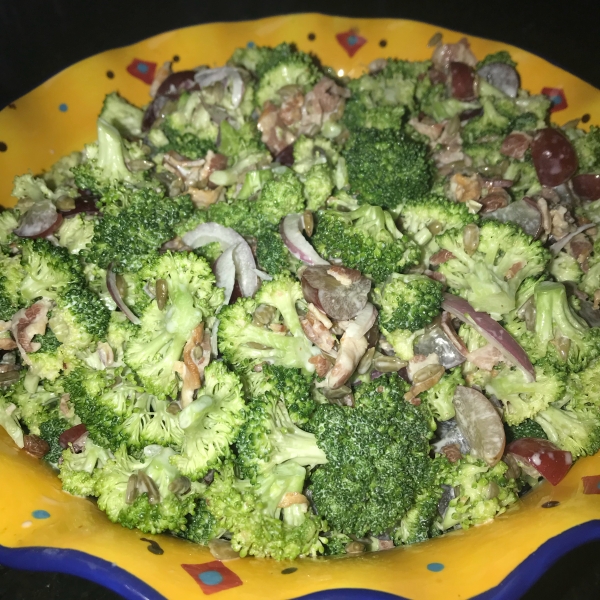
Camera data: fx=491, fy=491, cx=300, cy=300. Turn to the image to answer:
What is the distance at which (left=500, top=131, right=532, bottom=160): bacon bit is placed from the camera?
2594 mm

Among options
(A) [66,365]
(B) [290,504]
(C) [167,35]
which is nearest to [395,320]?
(B) [290,504]

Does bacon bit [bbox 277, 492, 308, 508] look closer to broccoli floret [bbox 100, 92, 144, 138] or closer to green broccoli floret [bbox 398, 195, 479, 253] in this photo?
green broccoli floret [bbox 398, 195, 479, 253]

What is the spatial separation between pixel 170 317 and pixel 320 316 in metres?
0.60

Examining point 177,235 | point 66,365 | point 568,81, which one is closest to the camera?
point 66,365

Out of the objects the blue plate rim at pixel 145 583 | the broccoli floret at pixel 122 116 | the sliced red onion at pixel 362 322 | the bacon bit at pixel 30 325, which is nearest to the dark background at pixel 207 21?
the broccoli floret at pixel 122 116

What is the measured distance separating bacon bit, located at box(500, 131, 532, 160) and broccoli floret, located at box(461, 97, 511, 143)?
0.52ft

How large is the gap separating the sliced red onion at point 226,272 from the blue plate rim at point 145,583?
3.42ft

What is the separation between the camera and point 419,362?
203 centimetres

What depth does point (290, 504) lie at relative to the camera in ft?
5.98

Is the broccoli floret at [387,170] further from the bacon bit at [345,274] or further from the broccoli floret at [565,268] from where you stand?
the broccoli floret at [565,268]

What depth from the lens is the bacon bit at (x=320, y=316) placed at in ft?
6.50

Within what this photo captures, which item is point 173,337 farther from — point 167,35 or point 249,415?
point 167,35

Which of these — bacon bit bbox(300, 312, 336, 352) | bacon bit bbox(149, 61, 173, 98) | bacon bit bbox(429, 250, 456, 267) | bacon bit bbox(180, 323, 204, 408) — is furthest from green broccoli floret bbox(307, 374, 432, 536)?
bacon bit bbox(149, 61, 173, 98)

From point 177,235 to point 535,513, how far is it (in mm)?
1886
